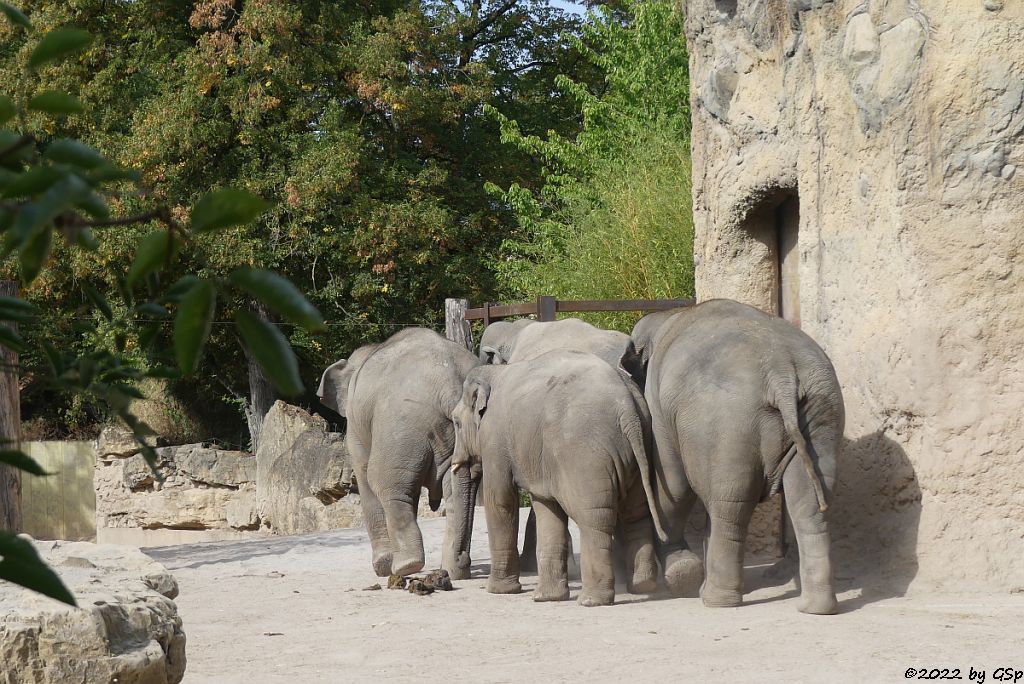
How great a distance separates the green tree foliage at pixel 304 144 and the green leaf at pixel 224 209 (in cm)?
1657

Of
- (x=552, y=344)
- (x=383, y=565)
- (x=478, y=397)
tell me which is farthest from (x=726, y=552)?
(x=383, y=565)

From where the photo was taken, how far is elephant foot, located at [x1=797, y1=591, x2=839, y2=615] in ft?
19.9

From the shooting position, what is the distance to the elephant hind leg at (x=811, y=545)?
6059 mm

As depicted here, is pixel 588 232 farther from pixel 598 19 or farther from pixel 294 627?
pixel 294 627

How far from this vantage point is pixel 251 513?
16500 mm

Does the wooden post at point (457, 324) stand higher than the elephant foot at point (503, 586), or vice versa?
the wooden post at point (457, 324)

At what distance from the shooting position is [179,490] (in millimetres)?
17266

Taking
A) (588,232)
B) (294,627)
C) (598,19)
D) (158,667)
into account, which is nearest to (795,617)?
(294,627)

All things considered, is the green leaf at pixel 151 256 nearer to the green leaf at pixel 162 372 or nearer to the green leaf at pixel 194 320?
the green leaf at pixel 194 320

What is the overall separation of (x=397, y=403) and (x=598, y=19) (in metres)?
14.9

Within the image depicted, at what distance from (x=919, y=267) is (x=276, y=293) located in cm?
606

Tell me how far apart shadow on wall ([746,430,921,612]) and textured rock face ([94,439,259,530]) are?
1089cm

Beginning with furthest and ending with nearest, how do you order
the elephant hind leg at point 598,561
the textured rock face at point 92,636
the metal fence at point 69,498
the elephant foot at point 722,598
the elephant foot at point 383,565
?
the metal fence at point 69,498, the elephant foot at point 383,565, the elephant hind leg at point 598,561, the elephant foot at point 722,598, the textured rock face at point 92,636

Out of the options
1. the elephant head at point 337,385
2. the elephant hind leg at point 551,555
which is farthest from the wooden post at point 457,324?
the elephant hind leg at point 551,555
